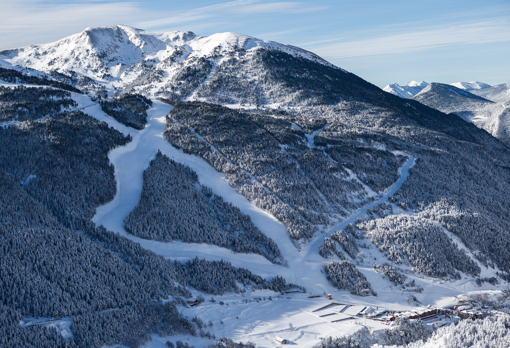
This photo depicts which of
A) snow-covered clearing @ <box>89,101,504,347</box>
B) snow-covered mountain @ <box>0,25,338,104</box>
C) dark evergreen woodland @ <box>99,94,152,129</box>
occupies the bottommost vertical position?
snow-covered clearing @ <box>89,101,504,347</box>

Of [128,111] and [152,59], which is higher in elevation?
[152,59]

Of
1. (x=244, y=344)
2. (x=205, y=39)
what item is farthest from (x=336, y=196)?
(x=205, y=39)

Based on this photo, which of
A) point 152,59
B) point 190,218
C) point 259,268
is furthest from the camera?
point 152,59

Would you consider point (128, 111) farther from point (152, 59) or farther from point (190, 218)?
point (152, 59)

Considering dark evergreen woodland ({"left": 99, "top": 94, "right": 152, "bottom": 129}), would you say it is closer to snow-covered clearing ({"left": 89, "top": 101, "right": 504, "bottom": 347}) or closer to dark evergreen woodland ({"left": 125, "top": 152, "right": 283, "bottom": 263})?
snow-covered clearing ({"left": 89, "top": 101, "right": 504, "bottom": 347})

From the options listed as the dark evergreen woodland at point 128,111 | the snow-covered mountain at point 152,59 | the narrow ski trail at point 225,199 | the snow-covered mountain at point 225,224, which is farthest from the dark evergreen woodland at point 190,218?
the snow-covered mountain at point 152,59

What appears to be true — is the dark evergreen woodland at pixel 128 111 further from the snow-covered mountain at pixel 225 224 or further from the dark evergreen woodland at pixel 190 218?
the dark evergreen woodland at pixel 190 218

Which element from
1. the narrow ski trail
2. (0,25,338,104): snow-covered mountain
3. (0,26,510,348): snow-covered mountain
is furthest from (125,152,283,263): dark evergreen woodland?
(0,25,338,104): snow-covered mountain

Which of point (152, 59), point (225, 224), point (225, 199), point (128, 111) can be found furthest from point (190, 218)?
point (152, 59)
